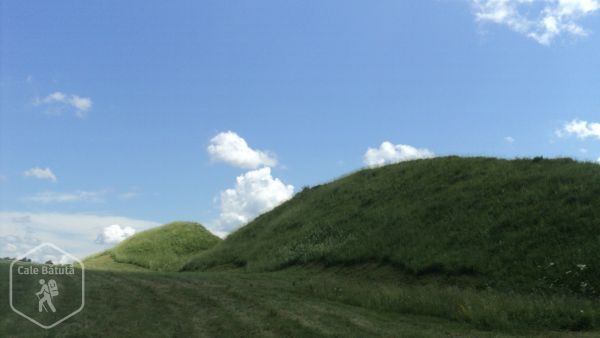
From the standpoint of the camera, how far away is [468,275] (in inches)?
810

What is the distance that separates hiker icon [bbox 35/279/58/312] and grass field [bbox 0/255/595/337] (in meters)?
0.80

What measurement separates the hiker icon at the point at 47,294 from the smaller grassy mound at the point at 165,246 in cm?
3082

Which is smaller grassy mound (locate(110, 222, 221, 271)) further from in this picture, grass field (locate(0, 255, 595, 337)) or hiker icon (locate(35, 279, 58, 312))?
hiker icon (locate(35, 279, 58, 312))

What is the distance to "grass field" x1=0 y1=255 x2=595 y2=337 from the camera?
11570mm

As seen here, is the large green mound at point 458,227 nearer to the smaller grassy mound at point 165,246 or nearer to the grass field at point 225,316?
the grass field at point 225,316

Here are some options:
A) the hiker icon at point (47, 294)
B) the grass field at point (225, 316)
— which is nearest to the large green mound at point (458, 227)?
the grass field at point (225, 316)

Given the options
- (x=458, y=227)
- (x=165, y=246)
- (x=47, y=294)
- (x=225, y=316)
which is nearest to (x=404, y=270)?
(x=458, y=227)

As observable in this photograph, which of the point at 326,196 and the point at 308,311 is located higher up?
the point at 326,196

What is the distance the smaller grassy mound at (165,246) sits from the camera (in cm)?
4988

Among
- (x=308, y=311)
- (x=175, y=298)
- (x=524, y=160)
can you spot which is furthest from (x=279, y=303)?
(x=524, y=160)

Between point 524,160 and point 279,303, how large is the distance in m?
23.2

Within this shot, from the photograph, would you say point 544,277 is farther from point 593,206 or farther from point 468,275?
point 593,206

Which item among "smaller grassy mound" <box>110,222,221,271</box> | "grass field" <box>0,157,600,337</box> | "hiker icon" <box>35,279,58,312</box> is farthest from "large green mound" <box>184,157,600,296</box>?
"hiker icon" <box>35,279,58,312</box>

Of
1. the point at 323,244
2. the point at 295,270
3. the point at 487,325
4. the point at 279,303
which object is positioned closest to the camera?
the point at 487,325
